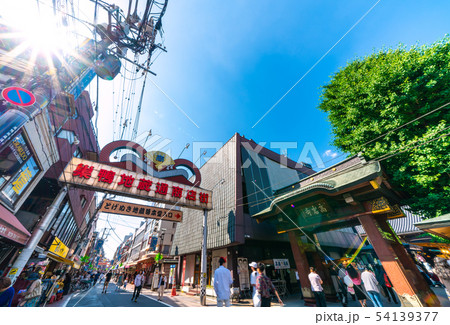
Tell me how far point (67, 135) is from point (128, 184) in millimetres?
5909

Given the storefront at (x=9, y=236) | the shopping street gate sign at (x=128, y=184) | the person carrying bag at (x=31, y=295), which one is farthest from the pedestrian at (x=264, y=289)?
the storefront at (x=9, y=236)

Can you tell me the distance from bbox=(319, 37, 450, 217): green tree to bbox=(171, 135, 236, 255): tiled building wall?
343 inches

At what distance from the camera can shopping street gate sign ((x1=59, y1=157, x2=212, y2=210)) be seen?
8742mm

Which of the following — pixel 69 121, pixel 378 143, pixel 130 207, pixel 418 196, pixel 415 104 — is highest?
pixel 69 121

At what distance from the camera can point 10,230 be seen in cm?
555

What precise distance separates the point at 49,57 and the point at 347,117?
48.4 feet

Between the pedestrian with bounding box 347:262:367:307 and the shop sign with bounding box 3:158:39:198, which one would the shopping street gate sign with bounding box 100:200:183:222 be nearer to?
the shop sign with bounding box 3:158:39:198

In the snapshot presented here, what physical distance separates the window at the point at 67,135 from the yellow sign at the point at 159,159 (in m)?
5.31

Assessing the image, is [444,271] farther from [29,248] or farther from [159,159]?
[29,248]

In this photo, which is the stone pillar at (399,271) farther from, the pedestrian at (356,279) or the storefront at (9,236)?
the storefront at (9,236)

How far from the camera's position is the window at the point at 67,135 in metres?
10.5
